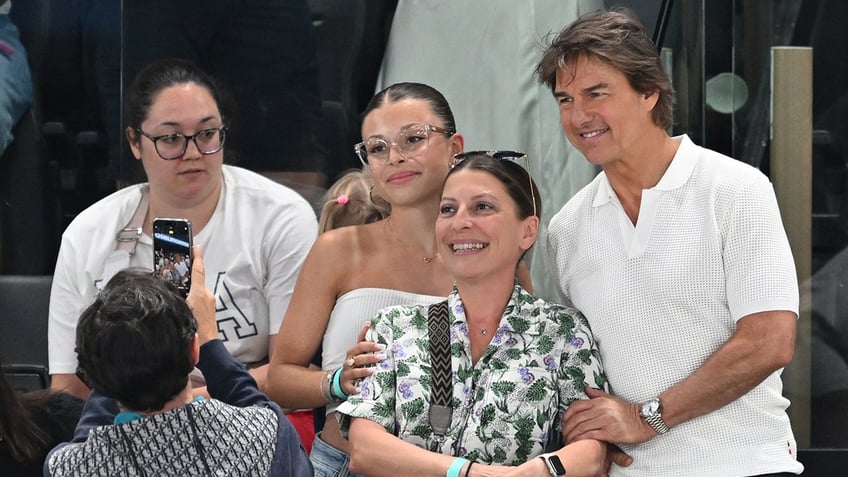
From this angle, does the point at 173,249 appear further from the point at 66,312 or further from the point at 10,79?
the point at 10,79

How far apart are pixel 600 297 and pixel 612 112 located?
1.33 feet

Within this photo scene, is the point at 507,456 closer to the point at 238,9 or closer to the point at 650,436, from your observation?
the point at 650,436

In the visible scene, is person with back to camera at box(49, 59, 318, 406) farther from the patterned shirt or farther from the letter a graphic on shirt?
the patterned shirt

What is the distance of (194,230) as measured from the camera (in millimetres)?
3492

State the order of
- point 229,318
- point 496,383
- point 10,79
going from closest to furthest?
point 496,383 < point 229,318 < point 10,79

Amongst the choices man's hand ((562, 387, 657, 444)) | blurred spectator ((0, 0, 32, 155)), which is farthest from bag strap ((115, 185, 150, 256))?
man's hand ((562, 387, 657, 444))

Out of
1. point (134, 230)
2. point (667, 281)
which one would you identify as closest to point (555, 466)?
point (667, 281)

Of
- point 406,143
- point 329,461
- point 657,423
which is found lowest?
point 329,461

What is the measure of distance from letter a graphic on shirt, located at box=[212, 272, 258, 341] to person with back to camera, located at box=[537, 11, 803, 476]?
3.26ft

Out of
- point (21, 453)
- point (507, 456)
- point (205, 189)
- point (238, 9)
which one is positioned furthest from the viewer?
point (238, 9)

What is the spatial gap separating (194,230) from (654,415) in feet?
4.82

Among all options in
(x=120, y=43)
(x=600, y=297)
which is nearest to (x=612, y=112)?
(x=600, y=297)

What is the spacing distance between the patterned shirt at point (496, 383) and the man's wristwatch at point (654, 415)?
115mm

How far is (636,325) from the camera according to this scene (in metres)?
2.69
